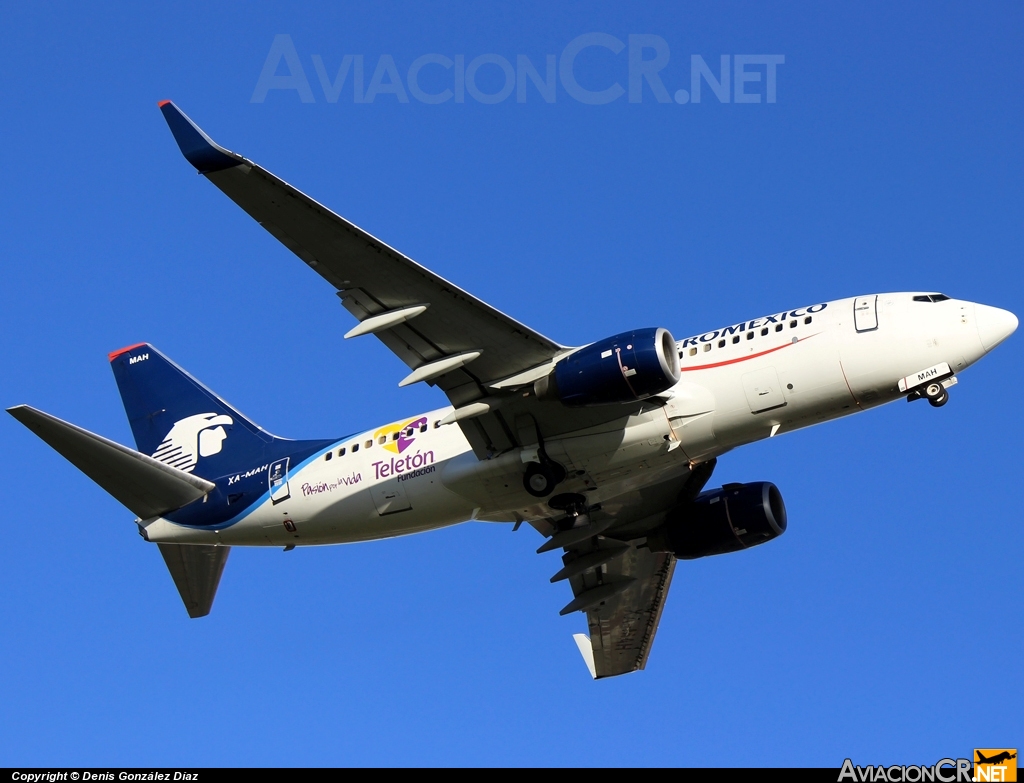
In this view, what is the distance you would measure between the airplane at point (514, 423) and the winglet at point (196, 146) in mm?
46

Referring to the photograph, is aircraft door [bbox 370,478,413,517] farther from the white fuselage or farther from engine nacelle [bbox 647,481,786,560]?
engine nacelle [bbox 647,481,786,560]

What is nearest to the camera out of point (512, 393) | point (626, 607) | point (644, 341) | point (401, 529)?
point (644, 341)

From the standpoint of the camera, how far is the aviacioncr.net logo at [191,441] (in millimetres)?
40044

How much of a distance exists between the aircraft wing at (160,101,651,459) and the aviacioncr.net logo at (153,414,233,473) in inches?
399

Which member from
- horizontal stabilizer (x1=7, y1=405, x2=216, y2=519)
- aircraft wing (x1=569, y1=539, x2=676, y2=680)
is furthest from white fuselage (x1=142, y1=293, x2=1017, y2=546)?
A: aircraft wing (x1=569, y1=539, x2=676, y2=680)

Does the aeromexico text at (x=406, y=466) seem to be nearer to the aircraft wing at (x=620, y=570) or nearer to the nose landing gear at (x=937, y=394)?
the aircraft wing at (x=620, y=570)

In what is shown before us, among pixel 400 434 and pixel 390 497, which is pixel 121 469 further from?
pixel 400 434

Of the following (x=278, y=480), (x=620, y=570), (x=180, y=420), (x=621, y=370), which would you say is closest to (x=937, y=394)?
(x=621, y=370)

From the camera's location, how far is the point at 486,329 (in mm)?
32375

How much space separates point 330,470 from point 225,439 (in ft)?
17.0

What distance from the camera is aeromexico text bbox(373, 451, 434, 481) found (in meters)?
35.3

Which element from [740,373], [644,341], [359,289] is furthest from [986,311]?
[359,289]

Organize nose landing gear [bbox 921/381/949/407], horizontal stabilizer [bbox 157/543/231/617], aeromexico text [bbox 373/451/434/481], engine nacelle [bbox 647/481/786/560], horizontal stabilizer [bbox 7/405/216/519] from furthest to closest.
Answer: horizontal stabilizer [bbox 157/543/231/617] → engine nacelle [bbox 647/481/786/560] → aeromexico text [bbox 373/451/434/481] → horizontal stabilizer [bbox 7/405/216/519] → nose landing gear [bbox 921/381/949/407]

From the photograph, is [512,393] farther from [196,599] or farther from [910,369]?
[196,599]
